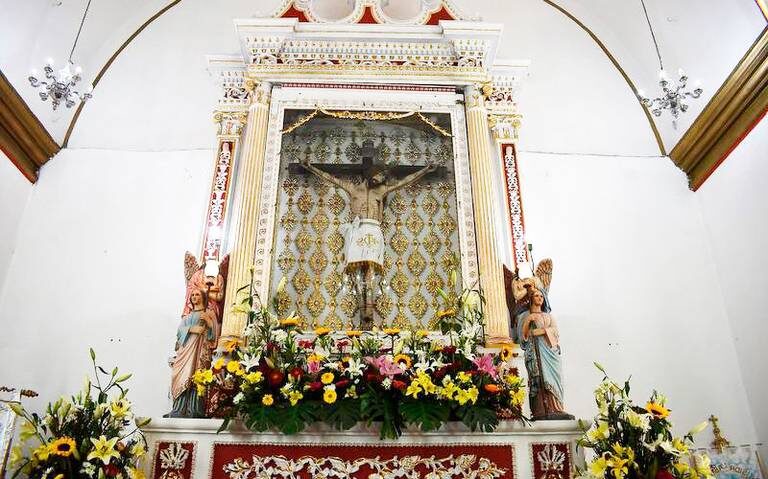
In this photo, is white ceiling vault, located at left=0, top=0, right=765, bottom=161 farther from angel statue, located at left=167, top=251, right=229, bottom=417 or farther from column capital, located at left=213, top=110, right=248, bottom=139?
A: angel statue, located at left=167, top=251, right=229, bottom=417

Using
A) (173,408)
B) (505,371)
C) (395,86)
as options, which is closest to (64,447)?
(173,408)

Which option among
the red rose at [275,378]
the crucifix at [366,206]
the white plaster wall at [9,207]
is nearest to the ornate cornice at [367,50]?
the crucifix at [366,206]

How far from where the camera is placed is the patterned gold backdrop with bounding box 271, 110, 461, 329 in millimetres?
5391

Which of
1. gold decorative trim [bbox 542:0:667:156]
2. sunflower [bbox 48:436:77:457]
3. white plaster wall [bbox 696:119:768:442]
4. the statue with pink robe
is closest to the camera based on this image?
sunflower [bbox 48:436:77:457]

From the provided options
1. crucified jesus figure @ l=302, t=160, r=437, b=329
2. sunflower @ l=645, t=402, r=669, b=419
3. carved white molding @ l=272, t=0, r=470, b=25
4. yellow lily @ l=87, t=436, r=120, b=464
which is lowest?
yellow lily @ l=87, t=436, r=120, b=464

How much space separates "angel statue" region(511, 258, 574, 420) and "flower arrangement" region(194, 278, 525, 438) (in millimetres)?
961

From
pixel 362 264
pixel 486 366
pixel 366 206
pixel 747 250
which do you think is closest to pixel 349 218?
pixel 366 206

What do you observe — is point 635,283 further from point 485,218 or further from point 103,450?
point 103,450

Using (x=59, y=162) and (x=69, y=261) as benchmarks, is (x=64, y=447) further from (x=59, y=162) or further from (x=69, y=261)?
(x=59, y=162)

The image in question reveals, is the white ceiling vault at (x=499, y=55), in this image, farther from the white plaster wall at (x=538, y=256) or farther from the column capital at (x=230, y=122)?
the column capital at (x=230, y=122)

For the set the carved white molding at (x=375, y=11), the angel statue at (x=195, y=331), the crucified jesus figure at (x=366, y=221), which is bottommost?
the angel statue at (x=195, y=331)

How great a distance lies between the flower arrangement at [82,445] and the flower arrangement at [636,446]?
9.00 ft

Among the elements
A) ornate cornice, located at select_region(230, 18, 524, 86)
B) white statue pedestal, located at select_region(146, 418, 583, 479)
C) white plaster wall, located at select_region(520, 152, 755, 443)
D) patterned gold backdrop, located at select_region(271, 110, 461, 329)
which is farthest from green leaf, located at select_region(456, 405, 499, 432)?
ornate cornice, located at select_region(230, 18, 524, 86)

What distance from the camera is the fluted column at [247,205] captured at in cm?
502
